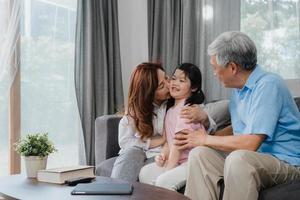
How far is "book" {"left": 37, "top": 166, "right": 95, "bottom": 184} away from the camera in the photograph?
5.98ft

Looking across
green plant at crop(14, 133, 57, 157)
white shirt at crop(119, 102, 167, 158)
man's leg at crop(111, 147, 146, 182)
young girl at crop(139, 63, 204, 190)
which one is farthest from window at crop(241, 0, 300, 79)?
green plant at crop(14, 133, 57, 157)

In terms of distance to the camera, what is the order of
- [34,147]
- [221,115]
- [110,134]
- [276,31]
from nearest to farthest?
[34,147] → [221,115] → [110,134] → [276,31]

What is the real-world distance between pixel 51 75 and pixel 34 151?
4.69 feet

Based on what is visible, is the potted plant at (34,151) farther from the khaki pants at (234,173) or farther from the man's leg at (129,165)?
the khaki pants at (234,173)

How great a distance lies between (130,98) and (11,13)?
1.22 m

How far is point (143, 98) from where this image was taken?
248 cm

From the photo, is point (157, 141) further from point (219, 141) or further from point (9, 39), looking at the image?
point (9, 39)

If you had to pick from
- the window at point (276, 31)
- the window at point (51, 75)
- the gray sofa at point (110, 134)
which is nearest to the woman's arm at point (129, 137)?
the gray sofa at point (110, 134)

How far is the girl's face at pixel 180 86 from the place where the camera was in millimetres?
2330

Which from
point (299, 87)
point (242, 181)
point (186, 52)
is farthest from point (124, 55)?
point (242, 181)

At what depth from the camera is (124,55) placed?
3.83 metres

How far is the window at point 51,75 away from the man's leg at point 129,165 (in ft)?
3.78

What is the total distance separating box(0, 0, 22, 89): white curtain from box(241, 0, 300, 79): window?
5.57 ft

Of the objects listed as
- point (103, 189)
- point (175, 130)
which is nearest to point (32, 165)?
point (103, 189)
